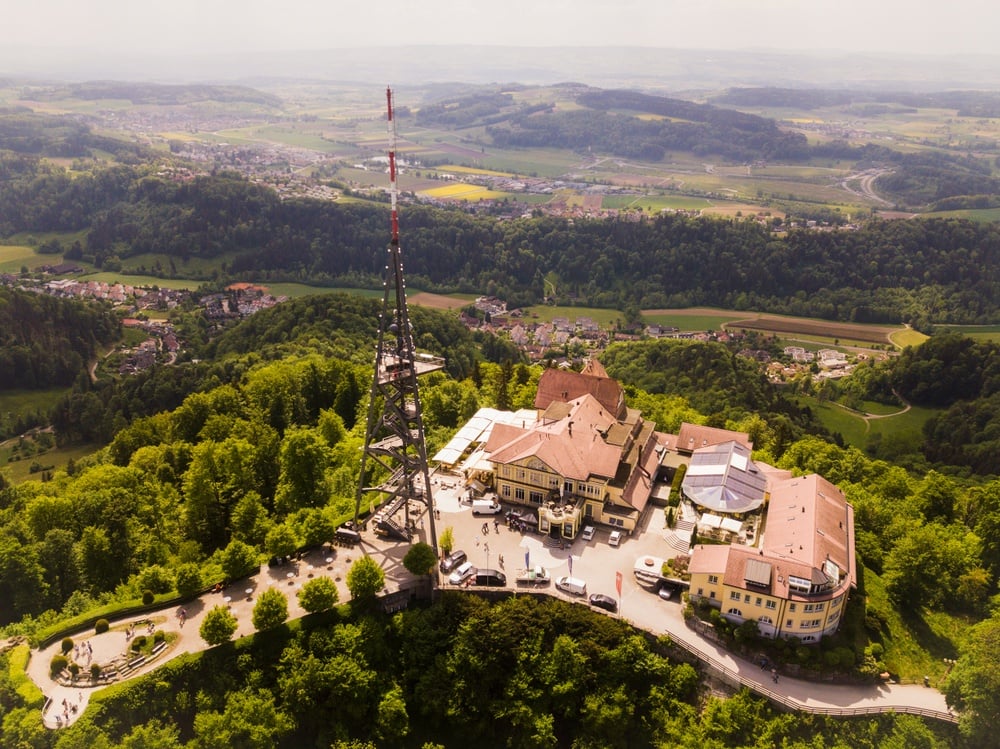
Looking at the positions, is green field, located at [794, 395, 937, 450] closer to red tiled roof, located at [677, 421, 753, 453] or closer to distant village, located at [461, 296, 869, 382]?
distant village, located at [461, 296, 869, 382]

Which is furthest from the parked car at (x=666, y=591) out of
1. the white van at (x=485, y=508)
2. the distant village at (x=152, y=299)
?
the distant village at (x=152, y=299)

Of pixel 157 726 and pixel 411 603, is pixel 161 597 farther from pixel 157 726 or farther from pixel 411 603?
pixel 411 603

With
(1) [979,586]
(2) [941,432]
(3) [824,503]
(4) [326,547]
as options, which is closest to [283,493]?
(4) [326,547]

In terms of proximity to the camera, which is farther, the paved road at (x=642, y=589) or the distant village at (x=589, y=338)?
the distant village at (x=589, y=338)

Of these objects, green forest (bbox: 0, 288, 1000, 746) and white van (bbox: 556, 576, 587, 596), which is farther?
white van (bbox: 556, 576, 587, 596)

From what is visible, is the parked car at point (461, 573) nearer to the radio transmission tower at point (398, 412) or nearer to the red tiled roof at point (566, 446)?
the radio transmission tower at point (398, 412)

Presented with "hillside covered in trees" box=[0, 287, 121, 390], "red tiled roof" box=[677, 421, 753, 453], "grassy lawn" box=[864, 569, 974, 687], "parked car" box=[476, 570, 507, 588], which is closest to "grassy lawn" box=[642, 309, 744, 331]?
"red tiled roof" box=[677, 421, 753, 453]
